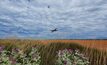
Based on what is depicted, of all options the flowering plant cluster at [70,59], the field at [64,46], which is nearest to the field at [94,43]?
the field at [64,46]

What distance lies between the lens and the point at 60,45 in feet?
35.0

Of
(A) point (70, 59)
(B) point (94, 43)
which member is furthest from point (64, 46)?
(A) point (70, 59)

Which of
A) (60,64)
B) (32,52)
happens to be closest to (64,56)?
(60,64)

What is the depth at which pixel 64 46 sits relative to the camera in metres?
10.7

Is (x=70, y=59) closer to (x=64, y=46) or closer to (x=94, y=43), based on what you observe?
(x=64, y=46)

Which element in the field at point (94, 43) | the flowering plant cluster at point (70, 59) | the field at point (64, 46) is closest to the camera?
the flowering plant cluster at point (70, 59)

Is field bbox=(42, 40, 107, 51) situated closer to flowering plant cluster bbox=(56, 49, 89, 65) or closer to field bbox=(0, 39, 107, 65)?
field bbox=(0, 39, 107, 65)

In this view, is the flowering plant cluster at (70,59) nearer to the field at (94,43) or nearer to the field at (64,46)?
the field at (64,46)

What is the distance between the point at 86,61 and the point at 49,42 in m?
1.88

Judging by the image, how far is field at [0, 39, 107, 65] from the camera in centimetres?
983

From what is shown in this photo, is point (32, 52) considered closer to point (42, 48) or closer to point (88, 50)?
point (42, 48)

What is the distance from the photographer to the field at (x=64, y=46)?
983cm

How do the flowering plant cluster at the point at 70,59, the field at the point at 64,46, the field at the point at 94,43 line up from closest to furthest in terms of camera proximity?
the flowering plant cluster at the point at 70,59 → the field at the point at 64,46 → the field at the point at 94,43

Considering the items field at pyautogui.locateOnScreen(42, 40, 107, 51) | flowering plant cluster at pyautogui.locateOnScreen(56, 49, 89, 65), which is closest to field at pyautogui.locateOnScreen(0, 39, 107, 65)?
field at pyautogui.locateOnScreen(42, 40, 107, 51)
